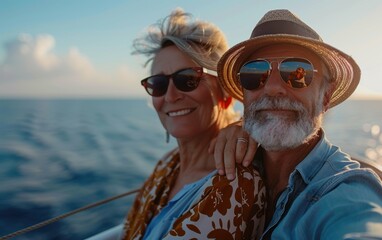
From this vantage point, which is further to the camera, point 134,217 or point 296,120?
point 134,217

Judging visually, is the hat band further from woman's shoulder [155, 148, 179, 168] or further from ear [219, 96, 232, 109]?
woman's shoulder [155, 148, 179, 168]

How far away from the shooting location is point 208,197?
1.29 metres

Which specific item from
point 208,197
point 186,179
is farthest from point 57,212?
point 208,197

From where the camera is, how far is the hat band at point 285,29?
136cm

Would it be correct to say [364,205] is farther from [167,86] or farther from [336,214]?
[167,86]

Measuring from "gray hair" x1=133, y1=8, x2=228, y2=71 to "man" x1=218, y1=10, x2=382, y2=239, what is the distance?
0.31 meters

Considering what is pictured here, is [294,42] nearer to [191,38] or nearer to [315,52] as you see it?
[315,52]

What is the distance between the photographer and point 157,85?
75.5 inches

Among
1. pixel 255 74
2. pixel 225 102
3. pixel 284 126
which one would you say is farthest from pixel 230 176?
pixel 225 102

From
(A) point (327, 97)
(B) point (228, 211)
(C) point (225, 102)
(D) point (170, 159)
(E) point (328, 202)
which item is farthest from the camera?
(D) point (170, 159)

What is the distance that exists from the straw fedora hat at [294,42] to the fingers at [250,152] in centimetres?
38

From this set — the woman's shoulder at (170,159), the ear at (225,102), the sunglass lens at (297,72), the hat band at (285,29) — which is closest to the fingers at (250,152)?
the sunglass lens at (297,72)

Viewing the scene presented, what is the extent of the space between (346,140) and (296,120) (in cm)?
1589

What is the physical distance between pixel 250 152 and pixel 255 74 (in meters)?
0.31
